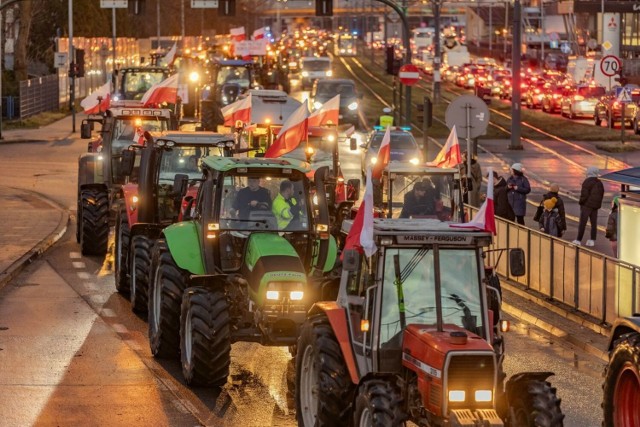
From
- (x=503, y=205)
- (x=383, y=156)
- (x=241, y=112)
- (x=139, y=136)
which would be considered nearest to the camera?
(x=383, y=156)

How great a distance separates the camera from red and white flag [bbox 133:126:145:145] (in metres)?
26.1

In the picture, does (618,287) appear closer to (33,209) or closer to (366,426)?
(366,426)

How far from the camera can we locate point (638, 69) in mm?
112562

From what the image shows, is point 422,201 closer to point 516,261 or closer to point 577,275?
point 577,275

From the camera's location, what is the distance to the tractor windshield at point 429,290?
12594 millimetres

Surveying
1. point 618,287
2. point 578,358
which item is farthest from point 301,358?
point 618,287

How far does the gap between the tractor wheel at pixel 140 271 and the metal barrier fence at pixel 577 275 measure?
4869 millimetres

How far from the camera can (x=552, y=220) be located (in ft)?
94.8

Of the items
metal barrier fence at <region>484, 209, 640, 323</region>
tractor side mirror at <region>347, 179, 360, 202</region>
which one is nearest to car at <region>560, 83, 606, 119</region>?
tractor side mirror at <region>347, 179, 360, 202</region>

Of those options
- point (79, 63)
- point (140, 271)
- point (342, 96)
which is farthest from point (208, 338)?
point (342, 96)

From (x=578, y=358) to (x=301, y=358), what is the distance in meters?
6.67

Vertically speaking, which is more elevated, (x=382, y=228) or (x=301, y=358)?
(x=382, y=228)

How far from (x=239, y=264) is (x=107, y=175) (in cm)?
1210

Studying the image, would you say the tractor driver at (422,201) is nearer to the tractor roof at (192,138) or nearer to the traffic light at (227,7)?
the tractor roof at (192,138)
